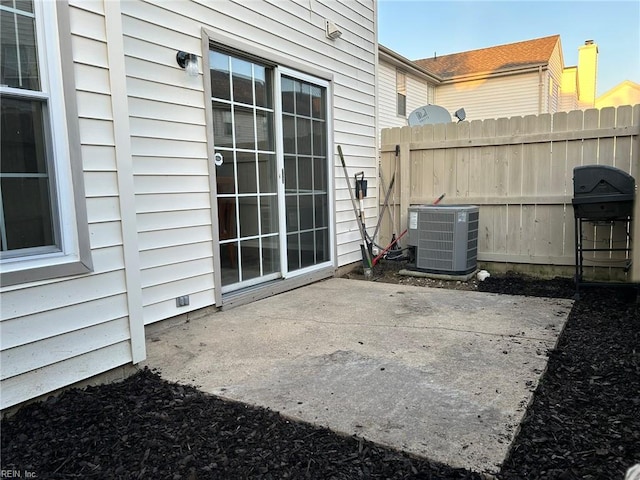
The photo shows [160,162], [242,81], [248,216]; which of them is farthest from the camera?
[248,216]

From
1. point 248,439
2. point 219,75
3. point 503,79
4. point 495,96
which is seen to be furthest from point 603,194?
point 503,79

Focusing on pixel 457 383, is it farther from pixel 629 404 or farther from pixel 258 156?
pixel 258 156

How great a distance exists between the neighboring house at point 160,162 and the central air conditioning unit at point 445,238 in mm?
958

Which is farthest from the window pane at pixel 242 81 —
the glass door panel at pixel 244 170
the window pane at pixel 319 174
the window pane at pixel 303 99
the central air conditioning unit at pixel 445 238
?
the central air conditioning unit at pixel 445 238

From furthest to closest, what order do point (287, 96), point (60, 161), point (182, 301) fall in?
point (287, 96)
point (182, 301)
point (60, 161)

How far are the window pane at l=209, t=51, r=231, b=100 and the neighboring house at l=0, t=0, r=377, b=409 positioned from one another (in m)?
0.02

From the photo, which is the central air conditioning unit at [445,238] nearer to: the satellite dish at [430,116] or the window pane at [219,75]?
the satellite dish at [430,116]

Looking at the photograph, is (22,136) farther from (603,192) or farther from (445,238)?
(603,192)

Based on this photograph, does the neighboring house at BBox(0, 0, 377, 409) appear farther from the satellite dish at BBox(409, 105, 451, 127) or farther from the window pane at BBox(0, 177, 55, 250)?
the satellite dish at BBox(409, 105, 451, 127)

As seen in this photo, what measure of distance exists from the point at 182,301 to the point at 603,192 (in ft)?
12.4

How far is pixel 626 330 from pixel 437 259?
2128mm

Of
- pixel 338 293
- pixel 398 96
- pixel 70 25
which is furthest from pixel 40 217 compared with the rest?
pixel 398 96

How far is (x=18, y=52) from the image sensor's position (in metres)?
1.93

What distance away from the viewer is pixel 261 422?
6.35 feet
